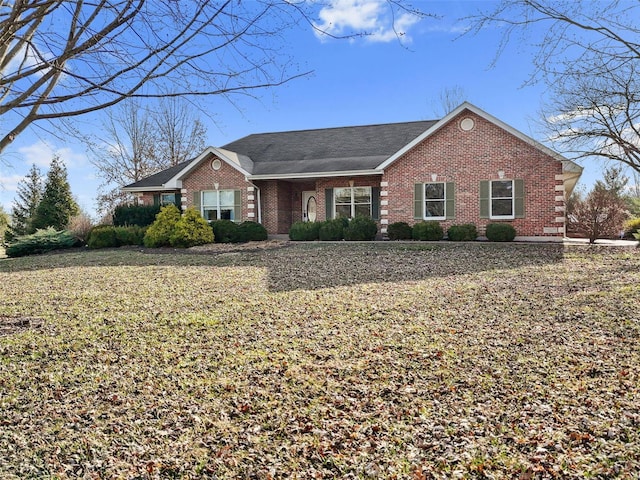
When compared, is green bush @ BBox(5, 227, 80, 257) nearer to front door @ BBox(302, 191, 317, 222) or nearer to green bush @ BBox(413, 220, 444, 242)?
front door @ BBox(302, 191, 317, 222)

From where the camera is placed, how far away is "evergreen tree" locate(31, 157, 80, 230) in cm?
2605

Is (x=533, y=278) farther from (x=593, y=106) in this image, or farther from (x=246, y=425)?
(x=246, y=425)

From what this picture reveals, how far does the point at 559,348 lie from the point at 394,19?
417 cm

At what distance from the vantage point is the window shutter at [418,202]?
18031 millimetres

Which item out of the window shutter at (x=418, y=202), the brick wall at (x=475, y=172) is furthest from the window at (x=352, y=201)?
the window shutter at (x=418, y=202)

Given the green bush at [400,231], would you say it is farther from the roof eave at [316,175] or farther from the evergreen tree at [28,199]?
the evergreen tree at [28,199]

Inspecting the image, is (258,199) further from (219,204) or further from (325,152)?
(325,152)

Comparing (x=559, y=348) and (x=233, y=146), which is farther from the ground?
(x=233, y=146)

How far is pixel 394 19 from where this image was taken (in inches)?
166

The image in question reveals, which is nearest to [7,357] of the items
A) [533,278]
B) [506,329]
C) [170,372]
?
[170,372]

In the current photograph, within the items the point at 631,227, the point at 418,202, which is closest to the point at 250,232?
the point at 418,202

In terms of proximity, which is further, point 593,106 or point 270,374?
point 593,106

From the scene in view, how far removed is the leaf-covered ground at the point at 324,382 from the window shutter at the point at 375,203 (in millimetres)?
10619

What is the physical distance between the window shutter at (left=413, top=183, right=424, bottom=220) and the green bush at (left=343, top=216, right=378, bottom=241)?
1726mm
